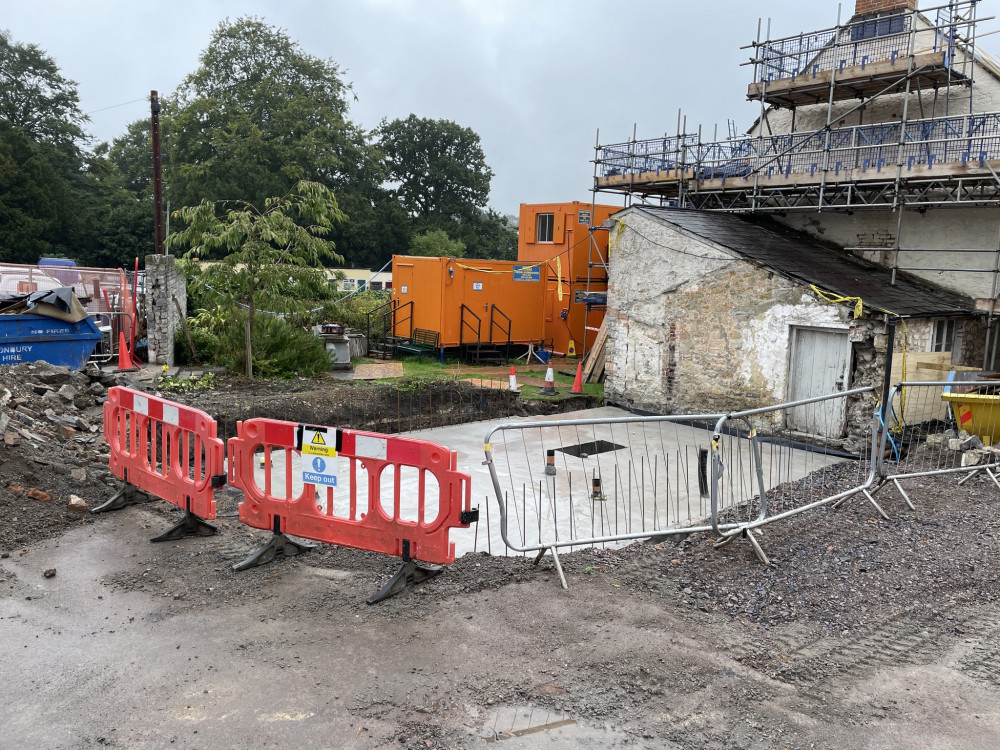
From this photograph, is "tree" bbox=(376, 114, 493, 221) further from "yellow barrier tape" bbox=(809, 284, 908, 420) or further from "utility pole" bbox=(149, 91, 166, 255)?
"yellow barrier tape" bbox=(809, 284, 908, 420)

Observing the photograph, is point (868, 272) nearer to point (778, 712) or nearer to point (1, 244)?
point (778, 712)

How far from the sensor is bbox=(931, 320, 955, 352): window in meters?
14.1

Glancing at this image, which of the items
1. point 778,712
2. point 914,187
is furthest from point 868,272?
point 778,712

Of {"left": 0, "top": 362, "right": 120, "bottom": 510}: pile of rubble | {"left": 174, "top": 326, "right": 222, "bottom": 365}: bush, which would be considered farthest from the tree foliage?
{"left": 0, "top": 362, "right": 120, "bottom": 510}: pile of rubble

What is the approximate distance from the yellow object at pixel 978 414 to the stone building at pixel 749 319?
120cm

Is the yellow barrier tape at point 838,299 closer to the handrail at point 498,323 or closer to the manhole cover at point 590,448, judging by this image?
the manhole cover at point 590,448

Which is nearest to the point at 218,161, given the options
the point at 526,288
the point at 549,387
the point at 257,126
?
the point at 257,126

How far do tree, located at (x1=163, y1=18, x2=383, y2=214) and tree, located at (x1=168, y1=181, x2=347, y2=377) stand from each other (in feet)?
95.1

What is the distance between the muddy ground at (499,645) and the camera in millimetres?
4023

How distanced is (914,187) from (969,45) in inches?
150

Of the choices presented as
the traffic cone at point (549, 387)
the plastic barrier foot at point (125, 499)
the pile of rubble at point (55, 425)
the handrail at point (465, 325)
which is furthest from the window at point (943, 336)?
the pile of rubble at point (55, 425)

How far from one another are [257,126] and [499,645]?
44.8m

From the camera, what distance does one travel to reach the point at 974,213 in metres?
15.1

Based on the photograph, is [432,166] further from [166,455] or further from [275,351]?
[166,455]
